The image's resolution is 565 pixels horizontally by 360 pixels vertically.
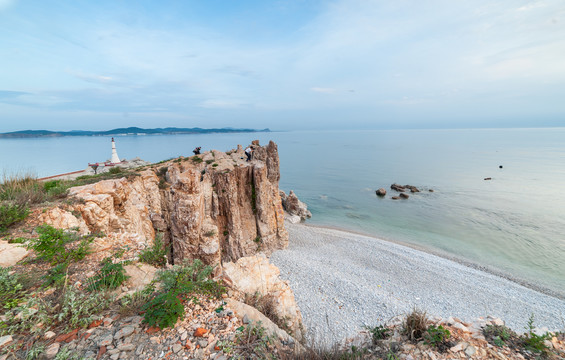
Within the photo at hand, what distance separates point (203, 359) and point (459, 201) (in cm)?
4814

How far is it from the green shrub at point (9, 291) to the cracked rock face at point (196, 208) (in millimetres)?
3320

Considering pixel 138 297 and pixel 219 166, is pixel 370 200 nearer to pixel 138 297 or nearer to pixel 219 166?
pixel 219 166

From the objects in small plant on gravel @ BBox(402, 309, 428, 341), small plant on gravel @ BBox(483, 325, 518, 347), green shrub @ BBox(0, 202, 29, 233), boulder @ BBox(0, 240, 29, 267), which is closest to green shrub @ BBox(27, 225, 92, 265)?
boulder @ BBox(0, 240, 29, 267)

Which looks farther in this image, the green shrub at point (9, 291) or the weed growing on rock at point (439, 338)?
the weed growing on rock at point (439, 338)

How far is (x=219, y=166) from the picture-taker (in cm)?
1734

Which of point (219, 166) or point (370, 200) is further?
point (370, 200)

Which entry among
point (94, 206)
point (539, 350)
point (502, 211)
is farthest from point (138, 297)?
point (502, 211)

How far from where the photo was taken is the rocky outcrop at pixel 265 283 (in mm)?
7354

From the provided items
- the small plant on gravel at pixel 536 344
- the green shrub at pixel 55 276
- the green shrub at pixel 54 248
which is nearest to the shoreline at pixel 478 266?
the small plant on gravel at pixel 536 344

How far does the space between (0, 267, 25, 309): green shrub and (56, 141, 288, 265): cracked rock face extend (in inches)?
131

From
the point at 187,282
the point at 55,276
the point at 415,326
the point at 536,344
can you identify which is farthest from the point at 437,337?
the point at 55,276

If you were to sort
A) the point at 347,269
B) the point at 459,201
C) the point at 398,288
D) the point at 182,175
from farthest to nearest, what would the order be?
the point at 459,201 → the point at 347,269 → the point at 398,288 → the point at 182,175

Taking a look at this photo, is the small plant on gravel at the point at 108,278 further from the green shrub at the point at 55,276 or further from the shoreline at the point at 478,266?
the shoreline at the point at 478,266

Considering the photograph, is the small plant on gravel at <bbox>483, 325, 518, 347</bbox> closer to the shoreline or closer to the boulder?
the boulder
